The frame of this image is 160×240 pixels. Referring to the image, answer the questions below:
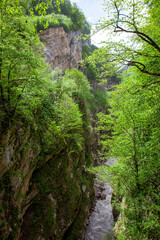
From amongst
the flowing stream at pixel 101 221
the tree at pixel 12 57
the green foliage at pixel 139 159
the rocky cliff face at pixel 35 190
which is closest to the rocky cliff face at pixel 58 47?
the rocky cliff face at pixel 35 190

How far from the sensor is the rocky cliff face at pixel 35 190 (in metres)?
5.01

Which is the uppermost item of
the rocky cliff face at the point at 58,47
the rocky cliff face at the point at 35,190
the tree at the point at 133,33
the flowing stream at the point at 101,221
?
the rocky cliff face at the point at 58,47

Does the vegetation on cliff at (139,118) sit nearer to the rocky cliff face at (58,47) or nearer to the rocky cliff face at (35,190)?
the rocky cliff face at (35,190)

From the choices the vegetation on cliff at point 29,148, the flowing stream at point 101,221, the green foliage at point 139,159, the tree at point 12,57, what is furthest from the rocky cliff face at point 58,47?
the flowing stream at point 101,221

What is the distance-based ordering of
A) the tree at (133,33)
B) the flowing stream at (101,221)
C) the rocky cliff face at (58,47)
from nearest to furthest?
the tree at (133,33) → the flowing stream at (101,221) → the rocky cliff face at (58,47)

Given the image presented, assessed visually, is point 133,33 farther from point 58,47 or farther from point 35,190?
point 58,47

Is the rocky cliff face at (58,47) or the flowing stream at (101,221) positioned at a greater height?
the rocky cliff face at (58,47)

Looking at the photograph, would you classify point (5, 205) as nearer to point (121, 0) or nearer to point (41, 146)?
point (41, 146)

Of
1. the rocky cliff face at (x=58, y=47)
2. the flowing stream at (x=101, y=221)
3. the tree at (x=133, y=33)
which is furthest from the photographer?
the rocky cliff face at (x=58, y=47)

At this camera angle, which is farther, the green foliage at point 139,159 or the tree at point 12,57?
the green foliage at point 139,159

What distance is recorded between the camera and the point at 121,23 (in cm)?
385

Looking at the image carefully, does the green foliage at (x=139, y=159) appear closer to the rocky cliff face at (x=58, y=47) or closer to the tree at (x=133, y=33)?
the tree at (x=133, y=33)

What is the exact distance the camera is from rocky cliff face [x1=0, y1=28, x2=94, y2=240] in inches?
197

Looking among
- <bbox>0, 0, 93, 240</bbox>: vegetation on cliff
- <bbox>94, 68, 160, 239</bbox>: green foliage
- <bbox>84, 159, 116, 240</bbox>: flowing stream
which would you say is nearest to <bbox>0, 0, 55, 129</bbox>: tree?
<bbox>0, 0, 93, 240</bbox>: vegetation on cliff
